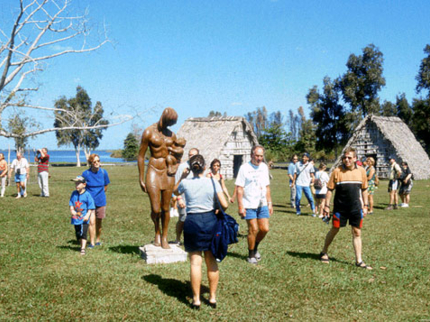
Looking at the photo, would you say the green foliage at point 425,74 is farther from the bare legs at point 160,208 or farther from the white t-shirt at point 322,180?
the bare legs at point 160,208

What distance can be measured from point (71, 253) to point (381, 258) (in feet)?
19.8

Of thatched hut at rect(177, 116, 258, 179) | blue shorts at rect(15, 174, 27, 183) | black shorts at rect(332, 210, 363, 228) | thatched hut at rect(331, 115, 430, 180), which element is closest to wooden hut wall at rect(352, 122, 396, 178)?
thatched hut at rect(331, 115, 430, 180)

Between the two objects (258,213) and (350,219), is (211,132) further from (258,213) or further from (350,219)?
(350,219)

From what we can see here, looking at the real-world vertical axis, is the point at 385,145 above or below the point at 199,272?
above

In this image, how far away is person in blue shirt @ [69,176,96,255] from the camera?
7.47 metres

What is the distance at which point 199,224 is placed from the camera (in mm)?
4895

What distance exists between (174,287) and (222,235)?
58.0 inches

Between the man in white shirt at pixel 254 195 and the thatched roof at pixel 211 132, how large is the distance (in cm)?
1956

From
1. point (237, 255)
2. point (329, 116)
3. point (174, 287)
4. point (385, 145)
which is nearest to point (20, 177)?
point (237, 255)

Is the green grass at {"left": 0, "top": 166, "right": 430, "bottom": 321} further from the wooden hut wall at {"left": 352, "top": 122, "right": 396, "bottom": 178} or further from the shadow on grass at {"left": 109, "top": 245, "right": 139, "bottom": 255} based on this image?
the wooden hut wall at {"left": 352, "top": 122, "right": 396, "bottom": 178}

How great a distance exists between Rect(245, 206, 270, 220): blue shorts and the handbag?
1.95m

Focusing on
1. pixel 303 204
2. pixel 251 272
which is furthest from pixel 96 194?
pixel 303 204

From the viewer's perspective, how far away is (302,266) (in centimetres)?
698

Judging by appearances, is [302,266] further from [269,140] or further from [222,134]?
[269,140]
